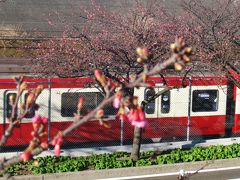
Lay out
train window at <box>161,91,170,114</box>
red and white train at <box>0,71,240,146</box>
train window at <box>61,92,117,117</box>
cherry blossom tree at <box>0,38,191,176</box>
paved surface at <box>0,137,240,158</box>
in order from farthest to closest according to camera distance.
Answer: train window at <box>161,91,170,114</box> < train window at <box>61,92,117,117</box> < red and white train at <box>0,71,240,146</box> < paved surface at <box>0,137,240,158</box> < cherry blossom tree at <box>0,38,191,176</box>

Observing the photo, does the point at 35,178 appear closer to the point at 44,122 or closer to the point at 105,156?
the point at 105,156

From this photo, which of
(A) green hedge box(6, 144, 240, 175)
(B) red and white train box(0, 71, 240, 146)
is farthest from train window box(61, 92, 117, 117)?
(A) green hedge box(6, 144, 240, 175)

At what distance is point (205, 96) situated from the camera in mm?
16891

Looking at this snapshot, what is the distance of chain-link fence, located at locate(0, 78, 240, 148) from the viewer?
14.6 meters

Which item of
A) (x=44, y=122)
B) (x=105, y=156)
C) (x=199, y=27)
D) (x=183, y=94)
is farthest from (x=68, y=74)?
(x=44, y=122)

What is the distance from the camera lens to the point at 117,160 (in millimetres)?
13148

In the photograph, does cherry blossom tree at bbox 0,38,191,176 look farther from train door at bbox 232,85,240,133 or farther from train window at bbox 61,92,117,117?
train door at bbox 232,85,240,133

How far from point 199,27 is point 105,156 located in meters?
4.27

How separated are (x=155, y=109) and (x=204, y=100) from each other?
188cm

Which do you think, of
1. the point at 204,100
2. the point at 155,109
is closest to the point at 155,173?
the point at 155,109

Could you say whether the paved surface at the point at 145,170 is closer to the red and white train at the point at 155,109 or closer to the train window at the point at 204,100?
the red and white train at the point at 155,109

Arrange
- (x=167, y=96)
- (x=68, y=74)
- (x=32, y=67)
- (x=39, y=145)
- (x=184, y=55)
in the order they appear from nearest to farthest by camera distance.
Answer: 1. (x=184, y=55)
2. (x=39, y=145)
3. (x=68, y=74)
4. (x=32, y=67)
5. (x=167, y=96)

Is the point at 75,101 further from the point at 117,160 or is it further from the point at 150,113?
the point at 117,160

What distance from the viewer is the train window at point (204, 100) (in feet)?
54.9
